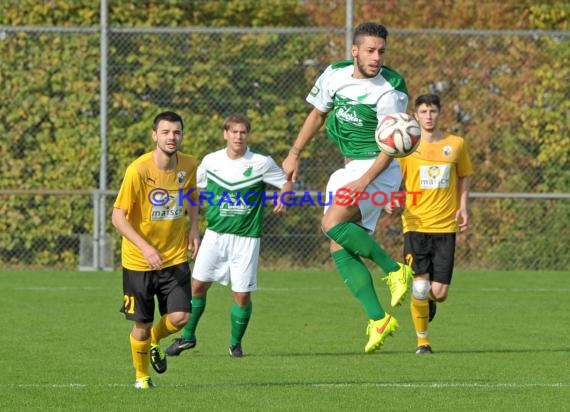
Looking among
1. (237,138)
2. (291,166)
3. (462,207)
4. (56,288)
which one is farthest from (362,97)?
(56,288)

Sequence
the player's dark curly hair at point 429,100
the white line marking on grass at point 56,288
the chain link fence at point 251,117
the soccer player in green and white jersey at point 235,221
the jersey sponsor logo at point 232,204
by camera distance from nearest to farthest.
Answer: the soccer player in green and white jersey at point 235,221, the jersey sponsor logo at point 232,204, the player's dark curly hair at point 429,100, the white line marking on grass at point 56,288, the chain link fence at point 251,117

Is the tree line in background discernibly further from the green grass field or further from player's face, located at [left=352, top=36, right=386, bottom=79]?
player's face, located at [left=352, top=36, right=386, bottom=79]

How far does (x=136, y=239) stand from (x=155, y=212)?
410mm

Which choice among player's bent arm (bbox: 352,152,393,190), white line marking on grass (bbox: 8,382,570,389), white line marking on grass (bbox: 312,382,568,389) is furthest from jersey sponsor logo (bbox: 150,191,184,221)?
white line marking on grass (bbox: 312,382,568,389)

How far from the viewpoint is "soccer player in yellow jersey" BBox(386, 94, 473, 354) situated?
10969 millimetres

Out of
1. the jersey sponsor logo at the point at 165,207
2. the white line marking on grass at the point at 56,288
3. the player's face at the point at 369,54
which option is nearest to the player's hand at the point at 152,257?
the jersey sponsor logo at the point at 165,207

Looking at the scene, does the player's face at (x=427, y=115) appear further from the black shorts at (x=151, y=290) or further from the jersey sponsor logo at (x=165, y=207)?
the black shorts at (x=151, y=290)

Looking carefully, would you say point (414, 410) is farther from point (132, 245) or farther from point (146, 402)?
point (132, 245)

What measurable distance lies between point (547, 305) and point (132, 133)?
660 centimetres

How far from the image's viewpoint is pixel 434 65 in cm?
1830

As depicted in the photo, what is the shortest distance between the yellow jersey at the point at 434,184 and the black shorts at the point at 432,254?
70 millimetres

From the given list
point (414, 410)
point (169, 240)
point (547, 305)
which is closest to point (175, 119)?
point (169, 240)

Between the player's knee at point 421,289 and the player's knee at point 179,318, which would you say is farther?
the player's knee at point 421,289

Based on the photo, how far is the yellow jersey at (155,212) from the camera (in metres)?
8.39
